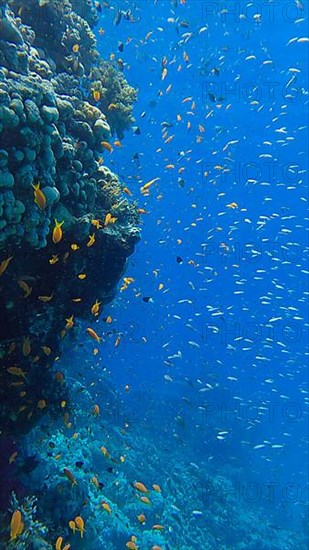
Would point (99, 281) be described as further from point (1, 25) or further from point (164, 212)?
point (164, 212)

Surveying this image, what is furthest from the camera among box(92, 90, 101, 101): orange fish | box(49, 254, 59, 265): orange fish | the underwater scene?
box(92, 90, 101, 101): orange fish

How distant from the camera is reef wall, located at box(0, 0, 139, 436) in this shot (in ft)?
16.1

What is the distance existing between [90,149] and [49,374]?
369 cm

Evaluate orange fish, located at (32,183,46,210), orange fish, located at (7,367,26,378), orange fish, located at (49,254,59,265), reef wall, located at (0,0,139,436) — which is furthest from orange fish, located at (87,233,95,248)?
orange fish, located at (7,367,26,378)

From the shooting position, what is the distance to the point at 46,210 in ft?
17.6

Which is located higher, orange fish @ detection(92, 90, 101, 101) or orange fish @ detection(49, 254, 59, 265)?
orange fish @ detection(92, 90, 101, 101)

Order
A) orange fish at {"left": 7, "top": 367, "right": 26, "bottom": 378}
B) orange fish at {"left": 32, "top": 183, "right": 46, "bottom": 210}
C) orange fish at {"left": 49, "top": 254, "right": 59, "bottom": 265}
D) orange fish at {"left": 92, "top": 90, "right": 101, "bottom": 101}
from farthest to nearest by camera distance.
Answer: orange fish at {"left": 92, "top": 90, "right": 101, "bottom": 101} → orange fish at {"left": 7, "top": 367, "right": 26, "bottom": 378} → orange fish at {"left": 49, "top": 254, "right": 59, "bottom": 265} → orange fish at {"left": 32, "top": 183, "right": 46, "bottom": 210}

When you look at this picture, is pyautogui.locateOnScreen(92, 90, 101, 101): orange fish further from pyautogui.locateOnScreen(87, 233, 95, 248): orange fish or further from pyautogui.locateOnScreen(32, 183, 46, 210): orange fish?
pyautogui.locateOnScreen(32, 183, 46, 210): orange fish

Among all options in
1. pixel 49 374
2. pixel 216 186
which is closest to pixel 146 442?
pixel 49 374

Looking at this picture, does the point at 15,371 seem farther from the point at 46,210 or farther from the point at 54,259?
the point at 46,210

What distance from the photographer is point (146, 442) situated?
A: 21.4 metres

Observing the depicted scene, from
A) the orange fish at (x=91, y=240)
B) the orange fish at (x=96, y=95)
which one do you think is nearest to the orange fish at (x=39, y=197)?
the orange fish at (x=91, y=240)

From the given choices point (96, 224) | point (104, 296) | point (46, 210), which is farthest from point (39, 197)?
point (104, 296)

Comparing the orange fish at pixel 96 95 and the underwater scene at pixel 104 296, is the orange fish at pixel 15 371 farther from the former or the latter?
the orange fish at pixel 96 95
